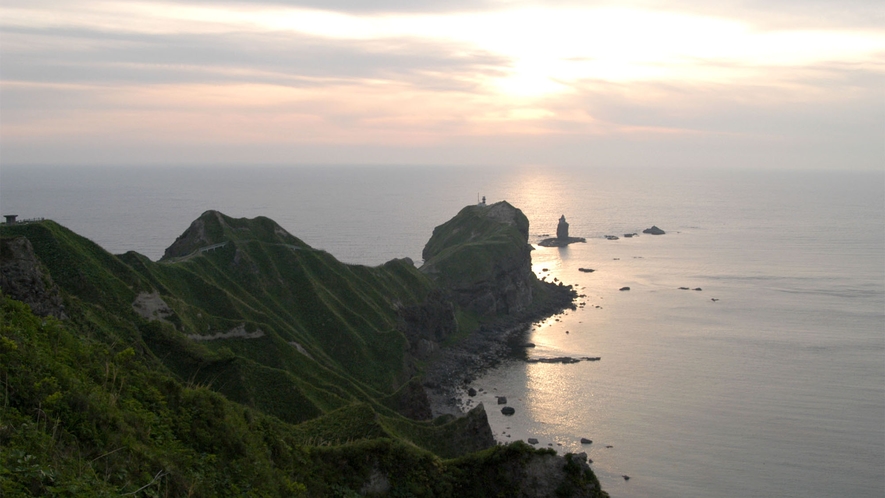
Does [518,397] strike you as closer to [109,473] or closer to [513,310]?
[513,310]

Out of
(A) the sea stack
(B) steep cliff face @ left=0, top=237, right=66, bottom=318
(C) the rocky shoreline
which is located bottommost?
(C) the rocky shoreline

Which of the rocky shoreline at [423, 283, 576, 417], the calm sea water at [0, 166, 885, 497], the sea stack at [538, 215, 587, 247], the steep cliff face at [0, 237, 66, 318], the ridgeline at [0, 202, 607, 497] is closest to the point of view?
the ridgeline at [0, 202, 607, 497]

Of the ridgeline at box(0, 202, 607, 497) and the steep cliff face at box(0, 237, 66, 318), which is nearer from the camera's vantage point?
the ridgeline at box(0, 202, 607, 497)

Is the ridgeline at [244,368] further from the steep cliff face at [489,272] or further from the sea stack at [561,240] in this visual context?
the sea stack at [561,240]

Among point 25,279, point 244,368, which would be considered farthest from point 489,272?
point 25,279

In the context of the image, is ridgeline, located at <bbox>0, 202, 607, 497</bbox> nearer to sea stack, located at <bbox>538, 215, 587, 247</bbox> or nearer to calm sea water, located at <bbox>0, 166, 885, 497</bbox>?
calm sea water, located at <bbox>0, 166, 885, 497</bbox>

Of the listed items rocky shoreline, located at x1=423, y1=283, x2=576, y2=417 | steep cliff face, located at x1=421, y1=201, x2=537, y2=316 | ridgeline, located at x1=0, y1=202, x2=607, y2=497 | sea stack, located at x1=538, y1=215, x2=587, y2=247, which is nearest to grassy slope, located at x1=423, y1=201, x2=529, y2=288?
steep cliff face, located at x1=421, y1=201, x2=537, y2=316

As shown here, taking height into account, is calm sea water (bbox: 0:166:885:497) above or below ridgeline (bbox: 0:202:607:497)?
below

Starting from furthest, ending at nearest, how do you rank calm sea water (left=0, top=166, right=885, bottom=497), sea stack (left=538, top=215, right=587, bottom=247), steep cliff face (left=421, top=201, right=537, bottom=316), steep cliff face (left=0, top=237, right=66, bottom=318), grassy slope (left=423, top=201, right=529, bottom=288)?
sea stack (left=538, top=215, right=587, bottom=247)
grassy slope (left=423, top=201, right=529, bottom=288)
steep cliff face (left=421, top=201, right=537, bottom=316)
calm sea water (left=0, top=166, right=885, bottom=497)
steep cliff face (left=0, top=237, right=66, bottom=318)
